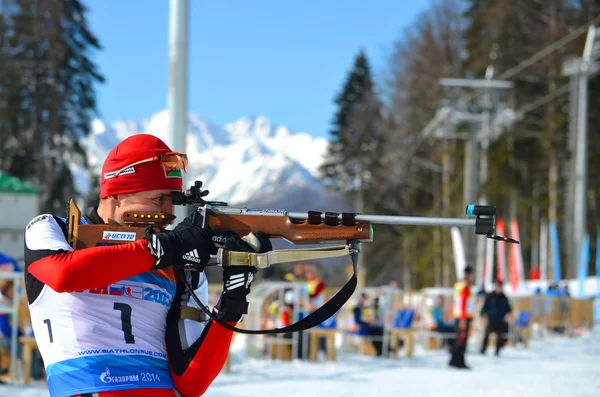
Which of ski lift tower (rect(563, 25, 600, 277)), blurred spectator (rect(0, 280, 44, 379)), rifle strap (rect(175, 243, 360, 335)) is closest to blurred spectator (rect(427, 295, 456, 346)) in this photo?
blurred spectator (rect(0, 280, 44, 379))

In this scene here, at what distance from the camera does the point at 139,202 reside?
2924mm

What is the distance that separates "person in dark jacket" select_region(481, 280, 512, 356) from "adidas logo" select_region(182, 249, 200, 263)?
14480mm

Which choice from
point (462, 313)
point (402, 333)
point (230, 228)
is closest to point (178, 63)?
point (230, 228)

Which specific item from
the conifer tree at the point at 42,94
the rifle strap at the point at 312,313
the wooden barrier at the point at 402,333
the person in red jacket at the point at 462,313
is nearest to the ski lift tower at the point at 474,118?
the wooden barrier at the point at 402,333

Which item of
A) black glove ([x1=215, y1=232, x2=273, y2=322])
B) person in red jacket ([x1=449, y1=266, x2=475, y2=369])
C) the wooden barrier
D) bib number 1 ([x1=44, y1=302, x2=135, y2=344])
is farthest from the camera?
the wooden barrier

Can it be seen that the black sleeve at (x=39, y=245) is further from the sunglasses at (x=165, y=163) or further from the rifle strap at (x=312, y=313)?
the rifle strap at (x=312, y=313)

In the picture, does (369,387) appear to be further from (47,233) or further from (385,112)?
(385,112)

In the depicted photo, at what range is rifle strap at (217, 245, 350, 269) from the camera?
2834 millimetres

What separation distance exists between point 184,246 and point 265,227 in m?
0.34

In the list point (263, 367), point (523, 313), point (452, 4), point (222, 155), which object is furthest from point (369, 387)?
point (222, 155)

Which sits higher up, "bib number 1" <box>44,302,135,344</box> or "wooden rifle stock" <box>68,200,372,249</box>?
"wooden rifle stock" <box>68,200,372,249</box>

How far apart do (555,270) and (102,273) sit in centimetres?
2613

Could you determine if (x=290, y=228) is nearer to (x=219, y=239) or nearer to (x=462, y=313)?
(x=219, y=239)

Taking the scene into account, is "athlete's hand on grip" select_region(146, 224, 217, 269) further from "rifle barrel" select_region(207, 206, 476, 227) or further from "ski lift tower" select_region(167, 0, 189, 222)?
"ski lift tower" select_region(167, 0, 189, 222)
